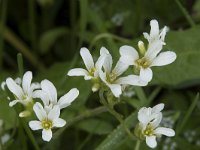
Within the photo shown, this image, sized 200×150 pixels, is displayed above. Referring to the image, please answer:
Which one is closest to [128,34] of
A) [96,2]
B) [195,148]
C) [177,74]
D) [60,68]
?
[96,2]

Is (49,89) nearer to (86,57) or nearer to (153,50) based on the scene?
(86,57)

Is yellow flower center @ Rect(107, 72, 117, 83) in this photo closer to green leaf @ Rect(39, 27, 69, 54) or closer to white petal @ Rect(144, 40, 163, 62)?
white petal @ Rect(144, 40, 163, 62)

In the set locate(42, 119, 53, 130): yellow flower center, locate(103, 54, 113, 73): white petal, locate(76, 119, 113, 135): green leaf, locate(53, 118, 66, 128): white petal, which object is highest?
locate(103, 54, 113, 73): white petal

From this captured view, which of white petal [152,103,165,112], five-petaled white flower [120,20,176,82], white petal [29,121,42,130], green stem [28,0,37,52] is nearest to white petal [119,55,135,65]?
five-petaled white flower [120,20,176,82]

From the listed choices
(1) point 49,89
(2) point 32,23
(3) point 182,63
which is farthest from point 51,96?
(2) point 32,23

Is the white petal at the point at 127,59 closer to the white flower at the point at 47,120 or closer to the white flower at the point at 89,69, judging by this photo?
the white flower at the point at 89,69

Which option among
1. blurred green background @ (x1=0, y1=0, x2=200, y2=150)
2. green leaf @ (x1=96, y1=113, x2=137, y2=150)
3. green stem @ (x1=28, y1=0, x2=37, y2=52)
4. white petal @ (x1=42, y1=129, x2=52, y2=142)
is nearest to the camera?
white petal @ (x1=42, y1=129, x2=52, y2=142)
